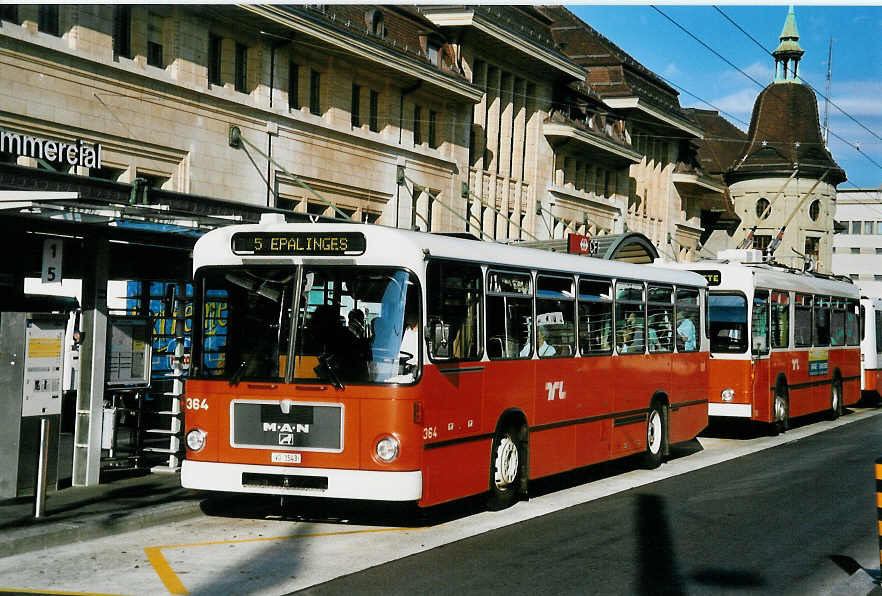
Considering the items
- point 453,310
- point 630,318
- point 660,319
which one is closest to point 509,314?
point 453,310

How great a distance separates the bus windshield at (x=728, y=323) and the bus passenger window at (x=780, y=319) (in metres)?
1.18

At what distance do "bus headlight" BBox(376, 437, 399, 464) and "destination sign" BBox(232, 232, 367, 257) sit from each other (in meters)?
1.75

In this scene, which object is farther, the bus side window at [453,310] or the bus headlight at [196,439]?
the bus headlight at [196,439]

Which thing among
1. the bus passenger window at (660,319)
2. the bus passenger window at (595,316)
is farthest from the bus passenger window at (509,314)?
the bus passenger window at (660,319)

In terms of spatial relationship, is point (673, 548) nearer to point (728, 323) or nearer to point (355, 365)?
point (355, 365)

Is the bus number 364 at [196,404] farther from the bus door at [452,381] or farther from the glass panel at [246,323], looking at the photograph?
the bus door at [452,381]

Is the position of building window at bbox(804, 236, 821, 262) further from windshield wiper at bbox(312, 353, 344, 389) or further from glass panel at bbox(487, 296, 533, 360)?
windshield wiper at bbox(312, 353, 344, 389)

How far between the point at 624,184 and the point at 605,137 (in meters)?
5.95

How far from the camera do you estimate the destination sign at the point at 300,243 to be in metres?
11.1

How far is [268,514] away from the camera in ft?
40.2

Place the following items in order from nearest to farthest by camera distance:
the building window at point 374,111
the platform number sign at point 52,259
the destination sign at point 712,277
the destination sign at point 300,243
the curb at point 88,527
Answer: the curb at point 88,527 < the destination sign at point 300,243 < the platform number sign at point 52,259 < the destination sign at point 712,277 < the building window at point 374,111

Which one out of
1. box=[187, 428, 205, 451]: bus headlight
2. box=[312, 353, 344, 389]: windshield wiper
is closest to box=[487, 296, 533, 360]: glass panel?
box=[312, 353, 344, 389]: windshield wiper

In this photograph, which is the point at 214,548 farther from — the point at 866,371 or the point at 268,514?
the point at 866,371

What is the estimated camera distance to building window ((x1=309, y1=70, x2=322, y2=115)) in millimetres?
30031
